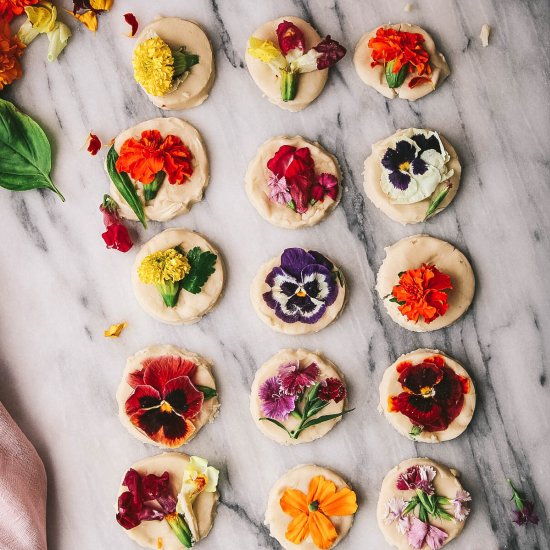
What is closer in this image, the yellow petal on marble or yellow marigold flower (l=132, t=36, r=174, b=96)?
yellow marigold flower (l=132, t=36, r=174, b=96)

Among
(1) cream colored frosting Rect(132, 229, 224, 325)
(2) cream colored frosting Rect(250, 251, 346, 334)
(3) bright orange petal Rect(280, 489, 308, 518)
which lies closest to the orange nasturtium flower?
(3) bright orange petal Rect(280, 489, 308, 518)

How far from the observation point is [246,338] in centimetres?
162

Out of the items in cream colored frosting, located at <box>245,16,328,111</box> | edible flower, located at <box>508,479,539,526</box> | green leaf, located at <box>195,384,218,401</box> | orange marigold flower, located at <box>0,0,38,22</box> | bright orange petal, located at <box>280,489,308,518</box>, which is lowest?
edible flower, located at <box>508,479,539,526</box>

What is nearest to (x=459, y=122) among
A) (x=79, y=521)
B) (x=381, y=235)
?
(x=381, y=235)

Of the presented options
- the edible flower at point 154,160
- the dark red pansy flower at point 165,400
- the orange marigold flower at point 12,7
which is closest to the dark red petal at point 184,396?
the dark red pansy flower at point 165,400

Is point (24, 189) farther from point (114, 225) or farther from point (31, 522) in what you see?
point (31, 522)

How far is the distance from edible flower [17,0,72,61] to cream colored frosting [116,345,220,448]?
30.9 inches

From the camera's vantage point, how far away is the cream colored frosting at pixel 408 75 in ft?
5.10

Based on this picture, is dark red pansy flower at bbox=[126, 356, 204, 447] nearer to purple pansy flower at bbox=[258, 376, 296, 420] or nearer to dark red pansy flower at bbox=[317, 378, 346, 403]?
purple pansy flower at bbox=[258, 376, 296, 420]

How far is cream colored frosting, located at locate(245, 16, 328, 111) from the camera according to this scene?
5.13 feet

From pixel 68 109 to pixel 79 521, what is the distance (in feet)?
3.45

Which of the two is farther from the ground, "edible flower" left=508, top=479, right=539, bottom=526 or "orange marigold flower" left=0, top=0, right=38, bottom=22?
"orange marigold flower" left=0, top=0, right=38, bottom=22

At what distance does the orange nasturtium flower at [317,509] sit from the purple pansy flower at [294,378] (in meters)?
0.23

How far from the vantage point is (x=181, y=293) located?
5.15 feet
